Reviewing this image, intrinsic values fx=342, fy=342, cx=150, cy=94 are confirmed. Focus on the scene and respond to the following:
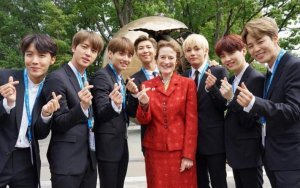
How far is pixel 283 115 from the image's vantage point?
2580mm

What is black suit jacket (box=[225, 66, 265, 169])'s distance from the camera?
3.24m

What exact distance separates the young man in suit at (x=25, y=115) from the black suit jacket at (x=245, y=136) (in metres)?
1.70

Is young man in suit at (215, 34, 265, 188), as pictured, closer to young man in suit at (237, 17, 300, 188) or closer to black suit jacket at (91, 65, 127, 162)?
young man in suit at (237, 17, 300, 188)

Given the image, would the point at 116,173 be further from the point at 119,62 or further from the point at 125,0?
the point at 125,0

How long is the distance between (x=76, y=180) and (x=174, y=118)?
1.10 m

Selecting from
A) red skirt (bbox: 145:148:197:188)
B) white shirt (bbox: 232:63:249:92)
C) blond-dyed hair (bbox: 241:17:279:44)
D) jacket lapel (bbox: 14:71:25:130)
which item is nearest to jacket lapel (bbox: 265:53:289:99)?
blond-dyed hair (bbox: 241:17:279:44)

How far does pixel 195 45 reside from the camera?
3607 millimetres

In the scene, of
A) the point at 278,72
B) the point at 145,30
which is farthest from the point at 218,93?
the point at 145,30

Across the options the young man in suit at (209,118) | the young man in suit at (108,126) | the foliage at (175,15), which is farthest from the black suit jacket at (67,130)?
the foliage at (175,15)

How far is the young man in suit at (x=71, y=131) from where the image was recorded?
288cm

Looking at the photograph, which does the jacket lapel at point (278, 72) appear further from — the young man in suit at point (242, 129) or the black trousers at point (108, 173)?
the black trousers at point (108, 173)

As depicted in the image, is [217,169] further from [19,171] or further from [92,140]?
[19,171]

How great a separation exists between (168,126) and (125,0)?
46.8ft

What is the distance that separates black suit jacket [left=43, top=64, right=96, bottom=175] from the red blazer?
648 mm
